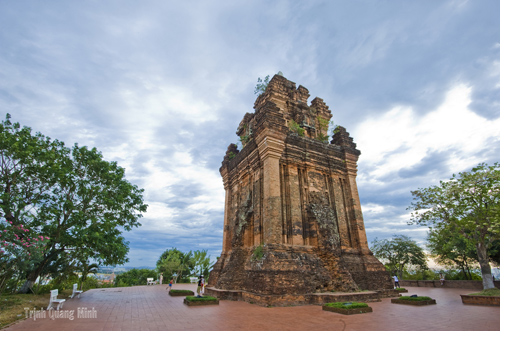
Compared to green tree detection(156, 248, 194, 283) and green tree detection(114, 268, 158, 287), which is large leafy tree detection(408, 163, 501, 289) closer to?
green tree detection(156, 248, 194, 283)

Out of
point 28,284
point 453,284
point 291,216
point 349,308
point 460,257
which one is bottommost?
point 349,308

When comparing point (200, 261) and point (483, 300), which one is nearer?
point (483, 300)

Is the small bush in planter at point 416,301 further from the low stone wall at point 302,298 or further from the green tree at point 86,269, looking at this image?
the green tree at point 86,269

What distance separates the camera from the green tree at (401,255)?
25.3 m

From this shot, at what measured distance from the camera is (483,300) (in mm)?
8562

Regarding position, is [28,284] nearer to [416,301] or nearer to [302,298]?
[302,298]

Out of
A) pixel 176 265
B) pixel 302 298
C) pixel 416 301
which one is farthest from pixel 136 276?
pixel 416 301

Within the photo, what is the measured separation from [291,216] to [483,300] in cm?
742

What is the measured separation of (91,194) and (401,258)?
91.5 ft

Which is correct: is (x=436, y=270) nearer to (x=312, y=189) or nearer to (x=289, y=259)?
(x=312, y=189)

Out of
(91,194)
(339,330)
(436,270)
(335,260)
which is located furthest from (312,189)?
(436,270)

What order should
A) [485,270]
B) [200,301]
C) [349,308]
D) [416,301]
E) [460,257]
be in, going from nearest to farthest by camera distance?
[349,308]
[416,301]
[200,301]
[485,270]
[460,257]

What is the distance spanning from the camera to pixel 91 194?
1319 centimetres

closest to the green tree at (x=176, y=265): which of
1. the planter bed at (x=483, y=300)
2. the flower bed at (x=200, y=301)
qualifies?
the flower bed at (x=200, y=301)
